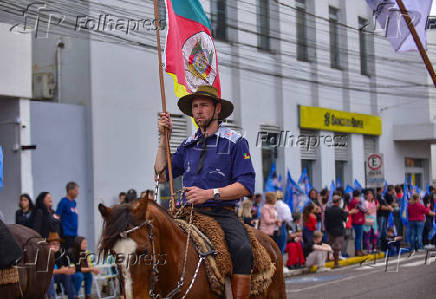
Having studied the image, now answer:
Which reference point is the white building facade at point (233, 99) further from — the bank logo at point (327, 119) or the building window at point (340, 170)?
the bank logo at point (327, 119)

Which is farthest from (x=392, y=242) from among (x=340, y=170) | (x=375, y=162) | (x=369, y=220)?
(x=340, y=170)

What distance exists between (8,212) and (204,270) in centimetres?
1081

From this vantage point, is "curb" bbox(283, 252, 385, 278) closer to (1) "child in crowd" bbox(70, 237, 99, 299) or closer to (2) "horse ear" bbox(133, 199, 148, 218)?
(1) "child in crowd" bbox(70, 237, 99, 299)

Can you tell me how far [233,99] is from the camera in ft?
67.4

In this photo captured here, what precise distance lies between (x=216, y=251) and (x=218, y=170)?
0.67m

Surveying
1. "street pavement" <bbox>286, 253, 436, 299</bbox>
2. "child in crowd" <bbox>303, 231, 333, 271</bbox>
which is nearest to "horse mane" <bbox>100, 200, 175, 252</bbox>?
"street pavement" <bbox>286, 253, 436, 299</bbox>

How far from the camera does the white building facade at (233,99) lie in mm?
15039

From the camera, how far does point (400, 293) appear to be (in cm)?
1172

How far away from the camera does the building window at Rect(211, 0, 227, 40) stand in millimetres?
20297

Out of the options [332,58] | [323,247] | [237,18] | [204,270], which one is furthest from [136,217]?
[332,58]

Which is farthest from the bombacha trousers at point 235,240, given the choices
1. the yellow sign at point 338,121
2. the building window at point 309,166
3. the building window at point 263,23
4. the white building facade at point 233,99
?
the building window at point 309,166

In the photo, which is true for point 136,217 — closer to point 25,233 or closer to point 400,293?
point 25,233

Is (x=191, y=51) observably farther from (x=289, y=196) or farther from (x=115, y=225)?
(x=289, y=196)

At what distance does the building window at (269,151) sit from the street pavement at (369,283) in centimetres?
588
